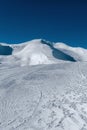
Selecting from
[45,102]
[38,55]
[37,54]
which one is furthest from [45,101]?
[37,54]

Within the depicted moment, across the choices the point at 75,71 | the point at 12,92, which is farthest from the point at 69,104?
the point at 75,71

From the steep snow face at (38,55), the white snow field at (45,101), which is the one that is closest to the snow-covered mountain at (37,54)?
the steep snow face at (38,55)

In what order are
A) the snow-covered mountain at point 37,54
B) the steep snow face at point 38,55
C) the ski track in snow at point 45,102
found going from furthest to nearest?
1. the steep snow face at point 38,55
2. the snow-covered mountain at point 37,54
3. the ski track in snow at point 45,102

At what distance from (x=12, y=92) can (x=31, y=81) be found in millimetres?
1461

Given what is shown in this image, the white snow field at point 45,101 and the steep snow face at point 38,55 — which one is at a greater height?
the steep snow face at point 38,55

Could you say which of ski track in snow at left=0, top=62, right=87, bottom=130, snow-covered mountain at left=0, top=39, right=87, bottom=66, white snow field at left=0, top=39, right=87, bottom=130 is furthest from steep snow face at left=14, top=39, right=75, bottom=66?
ski track in snow at left=0, top=62, right=87, bottom=130

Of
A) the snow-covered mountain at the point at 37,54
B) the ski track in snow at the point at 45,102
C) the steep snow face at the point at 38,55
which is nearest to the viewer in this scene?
the ski track in snow at the point at 45,102

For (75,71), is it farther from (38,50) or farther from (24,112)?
(38,50)

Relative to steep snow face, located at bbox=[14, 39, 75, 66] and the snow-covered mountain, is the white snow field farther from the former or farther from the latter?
steep snow face, located at bbox=[14, 39, 75, 66]

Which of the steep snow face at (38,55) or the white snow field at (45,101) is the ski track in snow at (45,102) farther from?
the steep snow face at (38,55)

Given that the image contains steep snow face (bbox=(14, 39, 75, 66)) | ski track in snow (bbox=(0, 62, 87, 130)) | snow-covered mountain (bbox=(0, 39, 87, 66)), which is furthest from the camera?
steep snow face (bbox=(14, 39, 75, 66))

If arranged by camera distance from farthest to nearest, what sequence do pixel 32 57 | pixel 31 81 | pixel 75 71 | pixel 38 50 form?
pixel 38 50
pixel 32 57
pixel 75 71
pixel 31 81

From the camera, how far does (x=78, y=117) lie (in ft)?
20.7

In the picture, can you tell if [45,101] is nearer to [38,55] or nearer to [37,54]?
[38,55]
